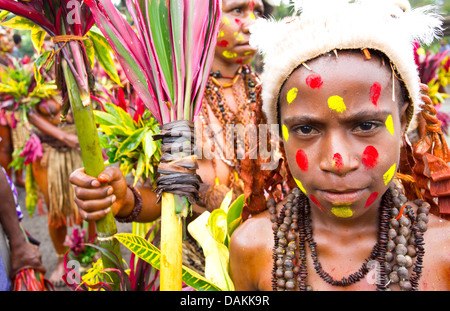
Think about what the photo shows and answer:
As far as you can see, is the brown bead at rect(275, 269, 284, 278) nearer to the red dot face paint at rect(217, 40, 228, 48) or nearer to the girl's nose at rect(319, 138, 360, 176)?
the girl's nose at rect(319, 138, 360, 176)

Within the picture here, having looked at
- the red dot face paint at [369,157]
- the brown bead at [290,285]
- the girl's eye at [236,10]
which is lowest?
the brown bead at [290,285]

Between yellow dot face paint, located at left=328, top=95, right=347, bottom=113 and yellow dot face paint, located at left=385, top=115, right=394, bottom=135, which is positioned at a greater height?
yellow dot face paint, located at left=328, top=95, right=347, bottom=113

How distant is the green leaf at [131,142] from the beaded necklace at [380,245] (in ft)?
2.59

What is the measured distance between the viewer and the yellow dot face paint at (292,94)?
124cm

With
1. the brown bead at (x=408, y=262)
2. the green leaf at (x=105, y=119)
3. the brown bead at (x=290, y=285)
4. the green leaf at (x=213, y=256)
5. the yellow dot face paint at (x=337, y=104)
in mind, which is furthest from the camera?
the green leaf at (x=105, y=119)

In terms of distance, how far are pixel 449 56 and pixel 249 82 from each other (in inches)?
84.8

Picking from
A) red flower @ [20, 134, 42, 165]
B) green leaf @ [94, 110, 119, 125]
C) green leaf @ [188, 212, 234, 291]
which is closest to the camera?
green leaf @ [188, 212, 234, 291]

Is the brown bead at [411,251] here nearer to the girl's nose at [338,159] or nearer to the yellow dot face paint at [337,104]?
the girl's nose at [338,159]

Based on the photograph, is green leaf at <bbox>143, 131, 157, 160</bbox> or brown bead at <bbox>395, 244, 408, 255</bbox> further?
green leaf at <bbox>143, 131, 157, 160</bbox>

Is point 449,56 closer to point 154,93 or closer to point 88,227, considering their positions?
point 154,93

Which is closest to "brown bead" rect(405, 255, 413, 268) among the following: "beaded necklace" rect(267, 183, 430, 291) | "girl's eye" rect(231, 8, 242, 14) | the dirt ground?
"beaded necklace" rect(267, 183, 430, 291)

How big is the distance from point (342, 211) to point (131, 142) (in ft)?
3.72

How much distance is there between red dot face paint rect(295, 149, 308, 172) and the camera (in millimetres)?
1234

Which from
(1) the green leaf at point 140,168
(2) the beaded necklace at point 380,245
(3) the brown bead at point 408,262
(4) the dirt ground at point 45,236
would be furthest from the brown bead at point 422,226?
(4) the dirt ground at point 45,236
